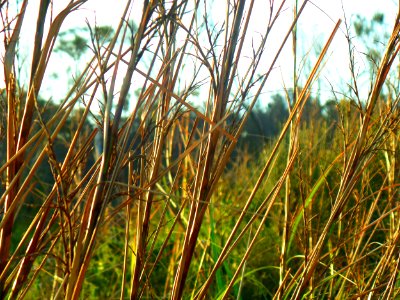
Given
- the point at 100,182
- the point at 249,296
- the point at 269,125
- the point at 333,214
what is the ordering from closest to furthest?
the point at 100,182, the point at 333,214, the point at 249,296, the point at 269,125

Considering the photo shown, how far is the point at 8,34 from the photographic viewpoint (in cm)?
106

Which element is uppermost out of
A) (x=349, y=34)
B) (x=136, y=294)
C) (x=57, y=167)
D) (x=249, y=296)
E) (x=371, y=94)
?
(x=349, y=34)

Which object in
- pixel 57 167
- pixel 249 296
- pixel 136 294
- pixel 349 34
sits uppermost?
pixel 349 34

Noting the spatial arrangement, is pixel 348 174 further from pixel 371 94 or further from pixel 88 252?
pixel 88 252

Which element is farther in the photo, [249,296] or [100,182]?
[249,296]

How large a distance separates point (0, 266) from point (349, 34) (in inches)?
29.7

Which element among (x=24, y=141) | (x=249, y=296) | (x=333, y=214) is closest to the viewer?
(x=24, y=141)

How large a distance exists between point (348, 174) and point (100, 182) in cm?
50

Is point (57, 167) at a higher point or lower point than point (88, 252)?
higher

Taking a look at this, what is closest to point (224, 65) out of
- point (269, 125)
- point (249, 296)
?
point (249, 296)

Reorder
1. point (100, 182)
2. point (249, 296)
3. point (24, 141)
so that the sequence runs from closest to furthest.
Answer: point (100, 182), point (24, 141), point (249, 296)

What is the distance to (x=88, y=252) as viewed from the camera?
89 centimetres

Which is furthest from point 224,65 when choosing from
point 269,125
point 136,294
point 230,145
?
point 269,125

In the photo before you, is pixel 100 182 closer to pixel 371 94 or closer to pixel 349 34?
pixel 371 94
